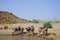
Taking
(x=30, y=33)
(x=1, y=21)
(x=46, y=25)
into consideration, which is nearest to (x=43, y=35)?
(x=30, y=33)

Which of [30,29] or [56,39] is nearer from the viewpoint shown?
[56,39]

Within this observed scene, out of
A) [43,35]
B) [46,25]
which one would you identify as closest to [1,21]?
[46,25]

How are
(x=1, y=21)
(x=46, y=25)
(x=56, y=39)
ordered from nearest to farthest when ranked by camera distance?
(x=56, y=39) → (x=46, y=25) → (x=1, y=21)

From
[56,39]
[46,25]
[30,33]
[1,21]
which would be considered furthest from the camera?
[1,21]

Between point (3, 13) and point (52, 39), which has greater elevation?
point (3, 13)

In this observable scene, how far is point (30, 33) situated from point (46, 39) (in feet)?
13.8

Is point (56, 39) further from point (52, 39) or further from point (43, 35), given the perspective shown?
point (43, 35)

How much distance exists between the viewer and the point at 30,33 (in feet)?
69.9

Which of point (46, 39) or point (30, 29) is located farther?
point (30, 29)

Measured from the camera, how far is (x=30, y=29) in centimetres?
2164

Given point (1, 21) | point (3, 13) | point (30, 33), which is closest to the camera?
point (30, 33)

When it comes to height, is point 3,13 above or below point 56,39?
above

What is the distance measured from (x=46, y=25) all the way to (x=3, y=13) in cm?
2822

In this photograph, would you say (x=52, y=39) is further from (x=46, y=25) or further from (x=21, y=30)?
(x=46, y=25)
